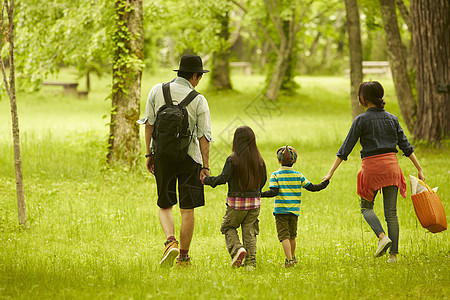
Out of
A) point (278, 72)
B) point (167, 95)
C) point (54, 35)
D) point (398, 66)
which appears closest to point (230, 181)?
point (167, 95)


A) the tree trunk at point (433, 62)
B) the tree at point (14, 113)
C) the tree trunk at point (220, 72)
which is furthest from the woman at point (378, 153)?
the tree trunk at point (220, 72)

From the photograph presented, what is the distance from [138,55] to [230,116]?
1675 centimetres

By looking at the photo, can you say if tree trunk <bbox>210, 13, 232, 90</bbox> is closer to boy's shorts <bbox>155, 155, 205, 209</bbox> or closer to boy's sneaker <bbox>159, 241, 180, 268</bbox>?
boy's shorts <bbox>155, 155, 205, 209</bbox>

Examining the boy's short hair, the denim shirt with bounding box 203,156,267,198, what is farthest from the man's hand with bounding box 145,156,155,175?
the boy's short hair

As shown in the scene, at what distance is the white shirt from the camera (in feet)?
19.9

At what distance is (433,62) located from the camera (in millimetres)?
15391

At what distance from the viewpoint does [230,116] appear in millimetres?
28734

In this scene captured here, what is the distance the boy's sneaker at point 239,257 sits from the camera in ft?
19.2

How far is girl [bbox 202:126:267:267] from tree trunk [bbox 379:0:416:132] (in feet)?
39.3

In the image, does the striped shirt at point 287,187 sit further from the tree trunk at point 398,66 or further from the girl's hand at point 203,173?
the tree trunk at point 398,66

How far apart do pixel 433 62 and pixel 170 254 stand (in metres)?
11.5

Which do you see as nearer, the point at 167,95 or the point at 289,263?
the point at 167,95

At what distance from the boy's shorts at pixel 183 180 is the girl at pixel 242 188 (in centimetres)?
15

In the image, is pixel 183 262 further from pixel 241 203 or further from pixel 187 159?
pixel 187 159
